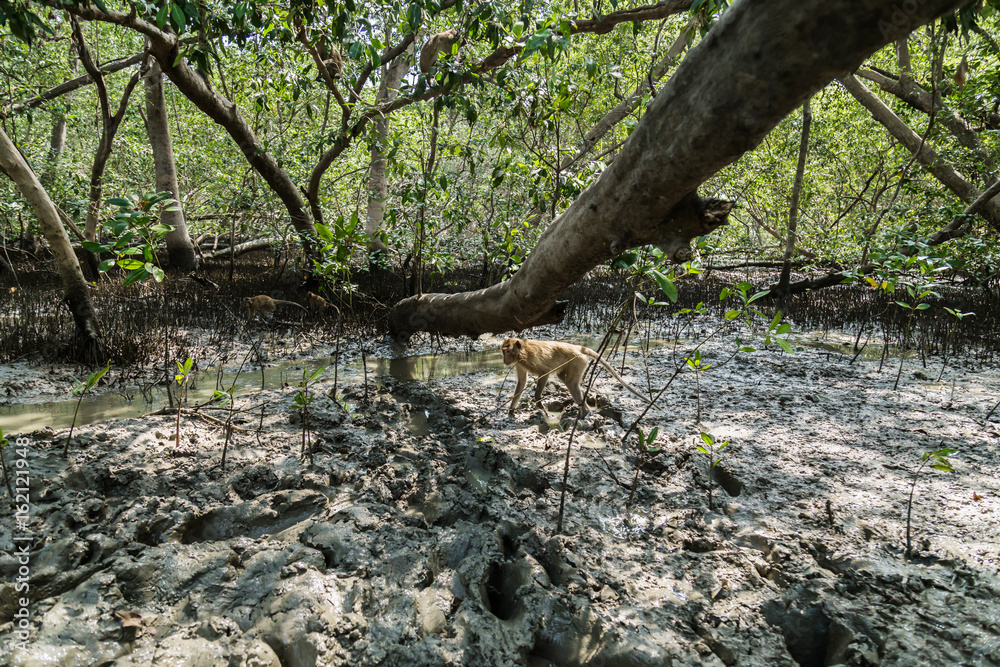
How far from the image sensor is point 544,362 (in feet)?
12.6

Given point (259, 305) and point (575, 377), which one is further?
point (259, 305)

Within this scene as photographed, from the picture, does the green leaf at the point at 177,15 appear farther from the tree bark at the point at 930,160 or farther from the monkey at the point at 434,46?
the tree bark at the point at 930,160

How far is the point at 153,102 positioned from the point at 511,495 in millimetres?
10925

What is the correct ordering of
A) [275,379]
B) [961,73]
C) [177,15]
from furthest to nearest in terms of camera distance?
[961,73] < [275,379] < [177,15]

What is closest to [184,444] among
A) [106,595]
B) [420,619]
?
[106,595]

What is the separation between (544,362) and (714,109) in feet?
7.95

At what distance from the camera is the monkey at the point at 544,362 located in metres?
3.72

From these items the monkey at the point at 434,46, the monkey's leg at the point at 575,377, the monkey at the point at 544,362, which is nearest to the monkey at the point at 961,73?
the monkey at the point at 434,46

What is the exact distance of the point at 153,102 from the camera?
30.4 feet

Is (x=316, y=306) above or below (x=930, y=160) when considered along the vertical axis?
below

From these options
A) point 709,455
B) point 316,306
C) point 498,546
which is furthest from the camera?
point 316,306

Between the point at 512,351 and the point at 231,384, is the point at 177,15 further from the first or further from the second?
the point at 231,384

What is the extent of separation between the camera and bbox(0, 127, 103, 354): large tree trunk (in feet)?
13.2

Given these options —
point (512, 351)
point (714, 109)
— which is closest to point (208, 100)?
point (512, 351)
